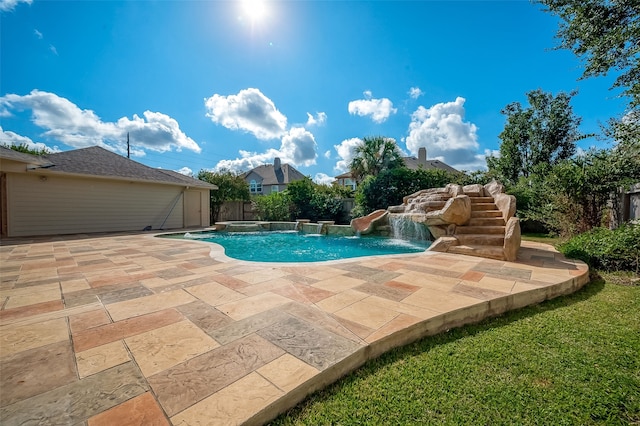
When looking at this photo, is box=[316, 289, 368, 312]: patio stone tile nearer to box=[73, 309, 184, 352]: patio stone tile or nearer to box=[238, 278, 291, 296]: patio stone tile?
box=[238, 278, 291, 296]: patio stone tile

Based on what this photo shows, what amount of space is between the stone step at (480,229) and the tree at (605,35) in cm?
307

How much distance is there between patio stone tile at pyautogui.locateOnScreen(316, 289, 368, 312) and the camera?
2.53 meters

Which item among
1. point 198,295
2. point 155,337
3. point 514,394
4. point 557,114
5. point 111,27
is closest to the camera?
point 514,394

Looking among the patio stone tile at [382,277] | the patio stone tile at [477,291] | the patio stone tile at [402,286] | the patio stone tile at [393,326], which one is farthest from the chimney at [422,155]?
the patio stone tile at [393,326]

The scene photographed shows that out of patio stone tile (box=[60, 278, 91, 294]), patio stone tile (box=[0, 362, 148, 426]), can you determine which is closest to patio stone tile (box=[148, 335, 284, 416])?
patio stone tile (box=[0, 362, 148, 426])

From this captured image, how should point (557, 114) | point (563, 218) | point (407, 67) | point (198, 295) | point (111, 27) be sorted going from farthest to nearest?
1. point (557, 114)
2. point (407, 67)
3. point (111, 27)
4. point (563, 218)
5. point (198, 295)

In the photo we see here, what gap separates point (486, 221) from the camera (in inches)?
237

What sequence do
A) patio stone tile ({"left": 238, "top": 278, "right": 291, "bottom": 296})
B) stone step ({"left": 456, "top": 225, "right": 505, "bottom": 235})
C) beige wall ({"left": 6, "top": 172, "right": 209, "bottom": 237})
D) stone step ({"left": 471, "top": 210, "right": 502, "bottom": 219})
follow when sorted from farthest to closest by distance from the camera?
beige wall ({"left": 6, "top": 172, "right": 209, "bottom": 237}), stone step ({"left": 471, "top": 210, "right": 502, "bottom": 219}), stone step ({"left": 456, "top": 225, "right": 505, "bottom": 235}), patio stone tile ({"left": 238, "top": 278, "right": 291, "bottom": 296})

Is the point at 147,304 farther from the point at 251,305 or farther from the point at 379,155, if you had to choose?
the point at 379,155

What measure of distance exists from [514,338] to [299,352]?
1915 millimetres

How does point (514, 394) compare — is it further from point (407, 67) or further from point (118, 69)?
point (118, 69)

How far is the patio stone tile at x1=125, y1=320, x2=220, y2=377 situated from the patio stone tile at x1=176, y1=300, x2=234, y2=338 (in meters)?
0.07

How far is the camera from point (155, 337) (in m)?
1.99

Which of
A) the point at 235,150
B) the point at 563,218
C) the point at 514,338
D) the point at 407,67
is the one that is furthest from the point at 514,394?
the point at 235,150
